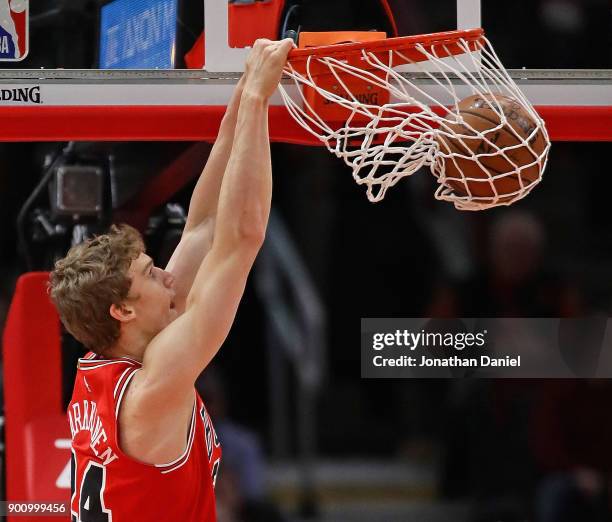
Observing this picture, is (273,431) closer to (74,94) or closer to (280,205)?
(280,205)

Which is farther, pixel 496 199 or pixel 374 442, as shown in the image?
pixel 374 442

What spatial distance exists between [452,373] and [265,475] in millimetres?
939

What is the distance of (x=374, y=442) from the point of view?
15.9 ft

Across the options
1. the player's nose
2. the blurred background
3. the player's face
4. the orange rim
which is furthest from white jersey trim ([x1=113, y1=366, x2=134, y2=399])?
the blurred background

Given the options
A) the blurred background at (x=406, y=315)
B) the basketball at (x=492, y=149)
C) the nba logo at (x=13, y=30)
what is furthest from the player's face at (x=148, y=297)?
the blurred background at (x=406, y=315)

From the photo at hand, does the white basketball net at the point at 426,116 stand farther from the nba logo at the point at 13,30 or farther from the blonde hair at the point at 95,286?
the nba logo at the point at 13,30

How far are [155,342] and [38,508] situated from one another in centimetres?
142

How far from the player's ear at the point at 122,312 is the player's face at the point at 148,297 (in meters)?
0.01

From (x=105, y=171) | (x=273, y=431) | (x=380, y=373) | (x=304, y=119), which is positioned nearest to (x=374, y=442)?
(x=273, y=431)

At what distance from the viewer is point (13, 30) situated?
10.0 ft

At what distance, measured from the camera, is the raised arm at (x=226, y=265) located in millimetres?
2246

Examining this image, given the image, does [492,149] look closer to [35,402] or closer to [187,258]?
[187,258]

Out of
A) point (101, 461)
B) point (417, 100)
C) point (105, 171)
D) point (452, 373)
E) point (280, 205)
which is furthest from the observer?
point (280, 205)

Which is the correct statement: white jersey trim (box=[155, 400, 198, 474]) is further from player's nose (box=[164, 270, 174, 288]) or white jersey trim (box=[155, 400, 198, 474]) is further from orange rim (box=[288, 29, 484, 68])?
orange rim (box=[288, 29, 484, 68])
